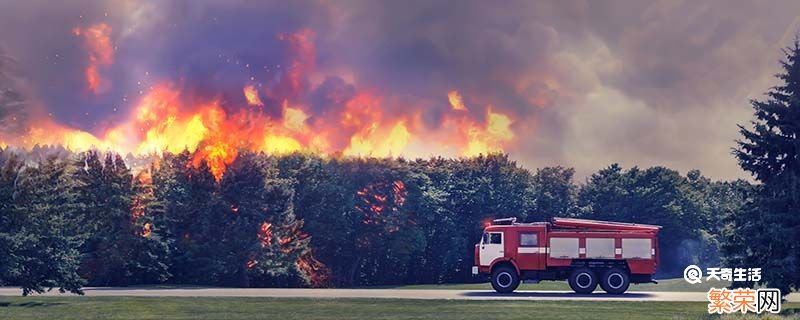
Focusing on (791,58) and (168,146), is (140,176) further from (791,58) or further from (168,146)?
(791,58)

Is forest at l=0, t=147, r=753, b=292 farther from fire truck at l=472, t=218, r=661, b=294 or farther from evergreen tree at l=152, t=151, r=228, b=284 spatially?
fire truck at l=472, t=218, r=661, b=294

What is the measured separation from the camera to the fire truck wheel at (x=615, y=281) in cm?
3697

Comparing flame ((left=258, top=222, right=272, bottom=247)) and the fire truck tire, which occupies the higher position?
flame ((left=258, top=222, right=272, bottom=247))

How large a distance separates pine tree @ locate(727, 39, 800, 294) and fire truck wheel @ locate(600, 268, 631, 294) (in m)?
6.81

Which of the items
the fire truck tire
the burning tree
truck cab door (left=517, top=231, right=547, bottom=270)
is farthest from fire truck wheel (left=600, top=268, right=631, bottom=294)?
the burning tree

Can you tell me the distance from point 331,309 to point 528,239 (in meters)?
11.4

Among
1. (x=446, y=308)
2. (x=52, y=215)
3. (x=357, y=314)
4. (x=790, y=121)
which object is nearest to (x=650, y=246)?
(x=790, y=121)

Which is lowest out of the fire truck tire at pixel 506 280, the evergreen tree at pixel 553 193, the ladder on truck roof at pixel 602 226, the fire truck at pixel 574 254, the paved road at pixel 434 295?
the paved road at pixel 434 295

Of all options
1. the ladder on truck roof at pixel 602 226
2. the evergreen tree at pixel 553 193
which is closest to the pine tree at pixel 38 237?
the ladder on truck roof at pixel 602 226

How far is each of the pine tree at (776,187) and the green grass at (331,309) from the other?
196 cm

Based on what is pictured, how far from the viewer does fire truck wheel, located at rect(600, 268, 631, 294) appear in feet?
121

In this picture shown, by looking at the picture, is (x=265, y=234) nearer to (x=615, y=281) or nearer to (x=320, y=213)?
(x=320, y=213)

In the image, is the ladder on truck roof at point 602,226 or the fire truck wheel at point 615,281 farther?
the ladder on truck roof at point 602,226

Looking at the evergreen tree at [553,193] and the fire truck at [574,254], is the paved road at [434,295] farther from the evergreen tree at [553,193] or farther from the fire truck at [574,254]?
the evergreen tree at [553,193]
